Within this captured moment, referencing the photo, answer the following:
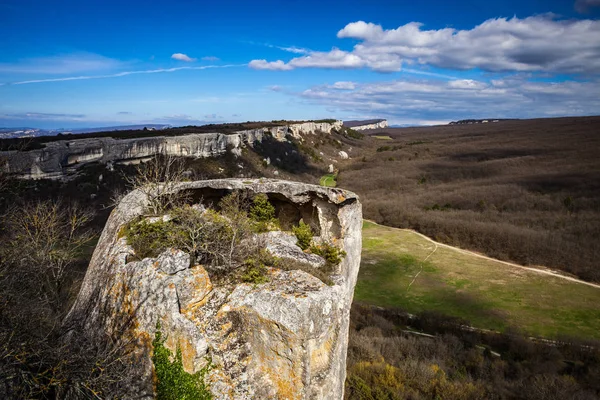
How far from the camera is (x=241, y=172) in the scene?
62.9m

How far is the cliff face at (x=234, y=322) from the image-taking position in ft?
28.3

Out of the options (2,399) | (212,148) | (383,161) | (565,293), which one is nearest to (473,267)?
(565,293)

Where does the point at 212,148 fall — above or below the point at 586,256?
above

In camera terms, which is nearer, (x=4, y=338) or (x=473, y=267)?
(x=4, y=338)

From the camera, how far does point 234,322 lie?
903 centimetres

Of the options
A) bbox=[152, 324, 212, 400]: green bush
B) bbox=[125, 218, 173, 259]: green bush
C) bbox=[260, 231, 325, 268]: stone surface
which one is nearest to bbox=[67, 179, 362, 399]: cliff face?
bbox=[152, 324, 212, 400]: green bush

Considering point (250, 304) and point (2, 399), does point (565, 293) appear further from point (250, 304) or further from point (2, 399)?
point (2, 399)

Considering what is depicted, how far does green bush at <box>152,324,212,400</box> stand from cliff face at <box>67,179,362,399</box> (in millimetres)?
158

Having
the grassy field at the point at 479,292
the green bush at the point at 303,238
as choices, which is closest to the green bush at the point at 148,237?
the green bush at the point at 303,238

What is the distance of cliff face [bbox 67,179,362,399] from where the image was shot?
8625 millimetres

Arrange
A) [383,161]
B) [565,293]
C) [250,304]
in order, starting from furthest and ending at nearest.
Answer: [383,161], [565,293], [250,304]

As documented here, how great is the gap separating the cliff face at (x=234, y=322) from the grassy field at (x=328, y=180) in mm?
66705

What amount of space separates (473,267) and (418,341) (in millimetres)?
18391

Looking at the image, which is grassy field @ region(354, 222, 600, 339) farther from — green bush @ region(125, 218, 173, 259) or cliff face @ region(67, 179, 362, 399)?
green bush @ region(125, 218, 173, 259)
